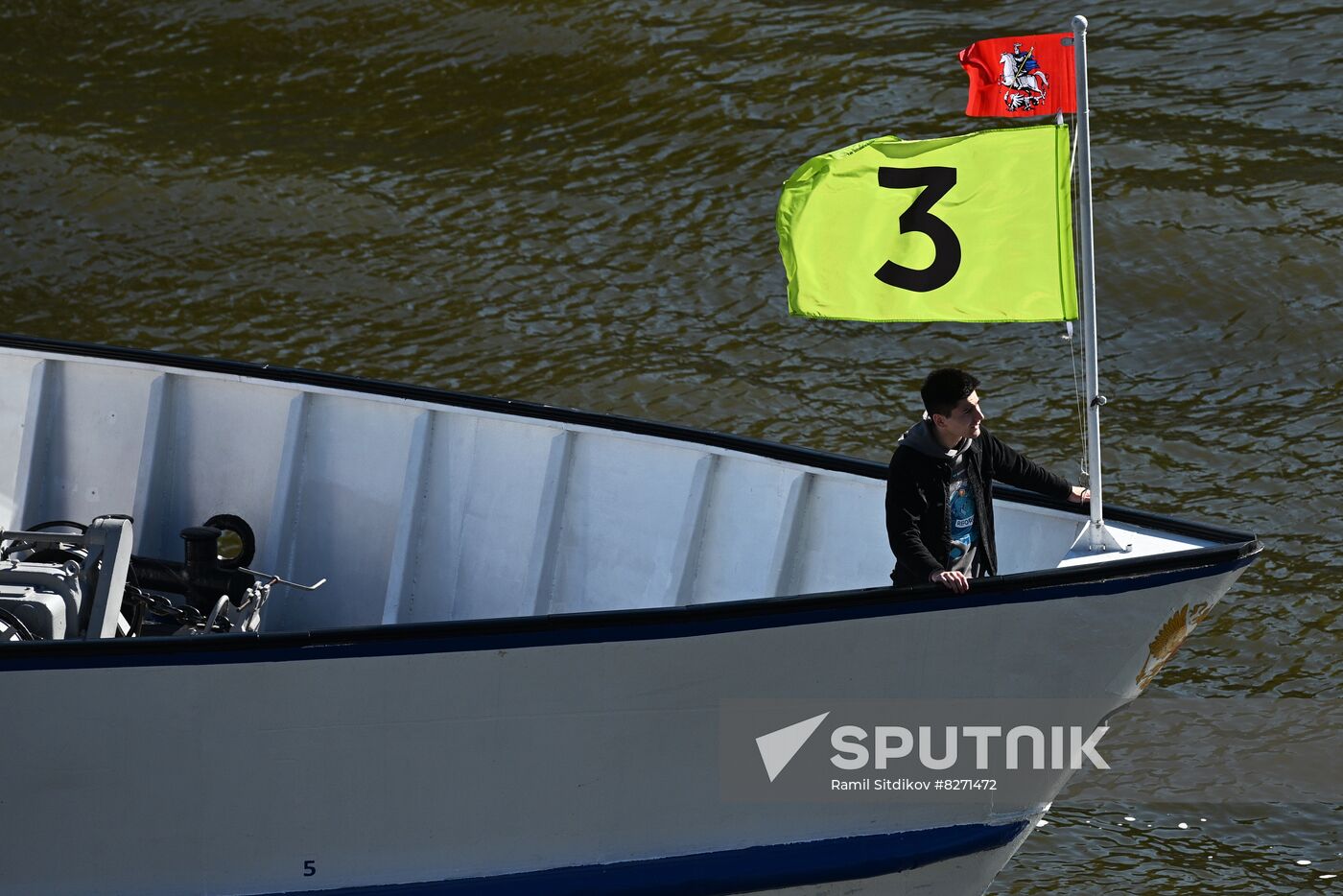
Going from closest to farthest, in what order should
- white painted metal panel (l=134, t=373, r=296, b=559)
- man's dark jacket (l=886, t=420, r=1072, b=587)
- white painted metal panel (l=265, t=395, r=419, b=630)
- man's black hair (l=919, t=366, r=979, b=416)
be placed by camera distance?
man's black hair (l=919, t=366, r=979, b=416) → man's dark jacket (l=886, t=420, r=1072, b=587) → white painted metal panel (l=265, t=395, r=419, b=630) → white painted metal panel (l=134, t=373, r=296, b=559)

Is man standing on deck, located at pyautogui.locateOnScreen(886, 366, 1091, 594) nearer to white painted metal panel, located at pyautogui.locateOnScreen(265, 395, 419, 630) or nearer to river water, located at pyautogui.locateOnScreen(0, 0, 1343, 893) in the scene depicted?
river water, located at pyautogui.locateOnScreen(0, 0, 1343, 893)

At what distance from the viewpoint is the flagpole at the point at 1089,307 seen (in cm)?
472

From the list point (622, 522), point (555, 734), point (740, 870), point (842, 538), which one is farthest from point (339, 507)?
point (740, 870)

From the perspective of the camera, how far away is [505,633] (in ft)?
15.7

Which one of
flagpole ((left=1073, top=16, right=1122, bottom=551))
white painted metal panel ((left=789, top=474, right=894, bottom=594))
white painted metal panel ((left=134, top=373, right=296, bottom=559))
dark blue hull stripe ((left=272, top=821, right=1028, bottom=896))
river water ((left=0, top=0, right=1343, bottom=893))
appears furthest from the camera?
river water ((left=0, top=0, right=1343, bottom=893))

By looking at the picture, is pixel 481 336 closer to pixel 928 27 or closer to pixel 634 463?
pixel 634 463

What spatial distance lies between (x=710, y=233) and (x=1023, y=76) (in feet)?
25.4

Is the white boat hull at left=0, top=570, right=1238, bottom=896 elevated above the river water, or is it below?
below

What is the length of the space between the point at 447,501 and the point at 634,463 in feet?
3.29

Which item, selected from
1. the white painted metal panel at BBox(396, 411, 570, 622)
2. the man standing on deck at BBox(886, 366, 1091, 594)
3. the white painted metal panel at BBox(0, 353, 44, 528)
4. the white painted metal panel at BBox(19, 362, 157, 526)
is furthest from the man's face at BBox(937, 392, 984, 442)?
the white painted metal panel at BBox(0, 353, 44, 528)

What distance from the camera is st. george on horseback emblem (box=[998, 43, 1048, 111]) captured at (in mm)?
4906

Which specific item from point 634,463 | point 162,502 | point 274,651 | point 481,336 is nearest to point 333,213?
point 481,336

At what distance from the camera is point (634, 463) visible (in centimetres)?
664

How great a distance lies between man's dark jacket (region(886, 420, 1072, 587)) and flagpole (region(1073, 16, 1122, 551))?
337 millimetres
